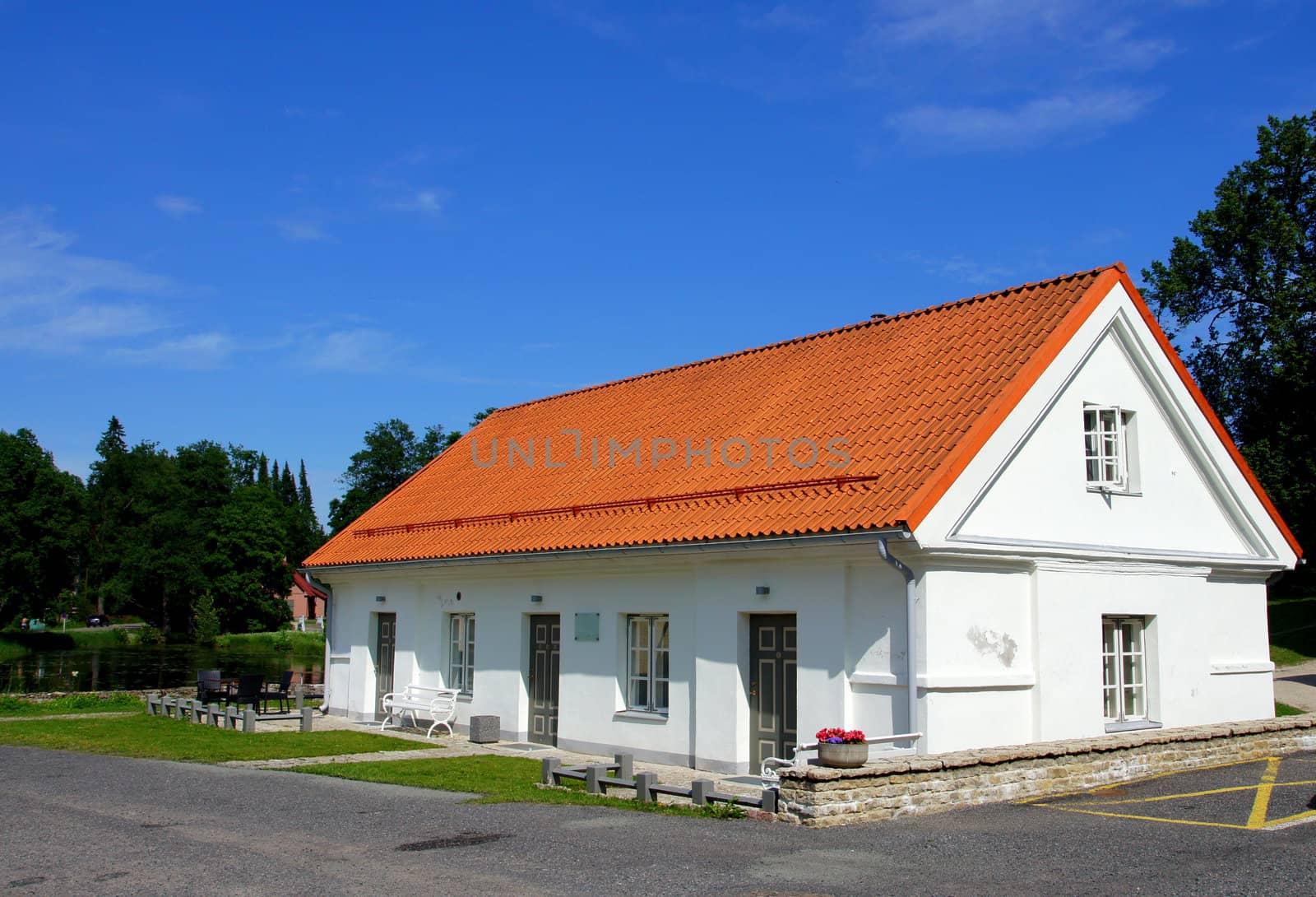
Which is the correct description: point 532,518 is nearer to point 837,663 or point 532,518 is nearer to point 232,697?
point 837,663

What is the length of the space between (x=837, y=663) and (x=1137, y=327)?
661 cm

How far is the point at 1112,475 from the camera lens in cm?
1532

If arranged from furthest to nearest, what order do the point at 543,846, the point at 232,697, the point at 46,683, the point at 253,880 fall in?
the point at 46,683
the point at 232,697
the point at 543,846
the point at 253,880

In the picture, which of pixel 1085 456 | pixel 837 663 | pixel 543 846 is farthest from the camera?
pixel 1085 456

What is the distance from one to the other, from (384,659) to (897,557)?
1310cm

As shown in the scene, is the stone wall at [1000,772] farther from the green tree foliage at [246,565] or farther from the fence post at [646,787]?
the green tree foliage at [246,565]

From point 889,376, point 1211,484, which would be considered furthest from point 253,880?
point 1211,484

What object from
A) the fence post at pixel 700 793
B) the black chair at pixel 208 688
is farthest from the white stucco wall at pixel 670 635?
the black chair at pixel 208 688

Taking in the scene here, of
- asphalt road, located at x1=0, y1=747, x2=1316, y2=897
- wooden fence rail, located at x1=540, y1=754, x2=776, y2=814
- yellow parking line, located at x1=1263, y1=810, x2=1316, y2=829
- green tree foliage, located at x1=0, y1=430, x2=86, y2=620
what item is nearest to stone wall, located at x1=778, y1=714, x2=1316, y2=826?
asphalt road, located at x1=0, y1=747, x2=1316, y2=897

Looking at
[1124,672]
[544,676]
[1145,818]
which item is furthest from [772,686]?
[544,676]

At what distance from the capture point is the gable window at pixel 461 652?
19922 mm

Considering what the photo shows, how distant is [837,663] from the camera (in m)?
13.1

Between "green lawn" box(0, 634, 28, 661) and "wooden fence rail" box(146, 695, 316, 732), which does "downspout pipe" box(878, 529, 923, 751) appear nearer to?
"wooden fence rail" box(146, 695, 316, 732)

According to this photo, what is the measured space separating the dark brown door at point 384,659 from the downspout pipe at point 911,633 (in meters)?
12.6
